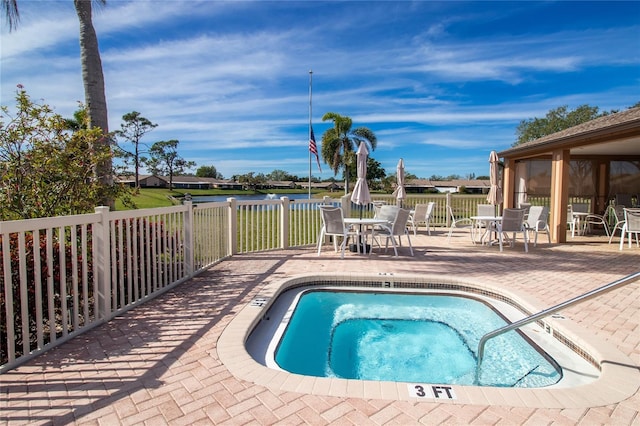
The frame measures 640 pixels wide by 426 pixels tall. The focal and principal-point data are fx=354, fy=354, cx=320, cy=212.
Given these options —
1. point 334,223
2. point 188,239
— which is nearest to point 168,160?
point 334,223

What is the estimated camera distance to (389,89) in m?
23.0

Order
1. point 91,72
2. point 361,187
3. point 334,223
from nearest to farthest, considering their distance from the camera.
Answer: point 91,72 < point 334,223 < point 361,187

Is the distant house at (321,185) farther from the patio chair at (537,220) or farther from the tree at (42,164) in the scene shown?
the tree at (42,164)

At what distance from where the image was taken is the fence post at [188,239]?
4926mm

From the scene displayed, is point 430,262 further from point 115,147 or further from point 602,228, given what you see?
point 602,228

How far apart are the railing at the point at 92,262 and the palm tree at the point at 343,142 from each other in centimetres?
2308

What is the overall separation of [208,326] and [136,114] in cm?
3640

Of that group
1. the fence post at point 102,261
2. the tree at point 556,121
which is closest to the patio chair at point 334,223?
the fence post at point 102,261

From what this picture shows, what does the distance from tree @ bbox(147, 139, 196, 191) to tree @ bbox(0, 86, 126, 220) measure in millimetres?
48886

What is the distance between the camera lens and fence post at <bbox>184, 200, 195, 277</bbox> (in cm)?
493

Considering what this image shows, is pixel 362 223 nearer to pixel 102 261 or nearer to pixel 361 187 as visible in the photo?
pixel 361 187

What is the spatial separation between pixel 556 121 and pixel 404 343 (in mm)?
41427

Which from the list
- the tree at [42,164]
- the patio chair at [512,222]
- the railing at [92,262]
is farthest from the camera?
the patio chair at [512,222]

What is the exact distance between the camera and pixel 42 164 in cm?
380
